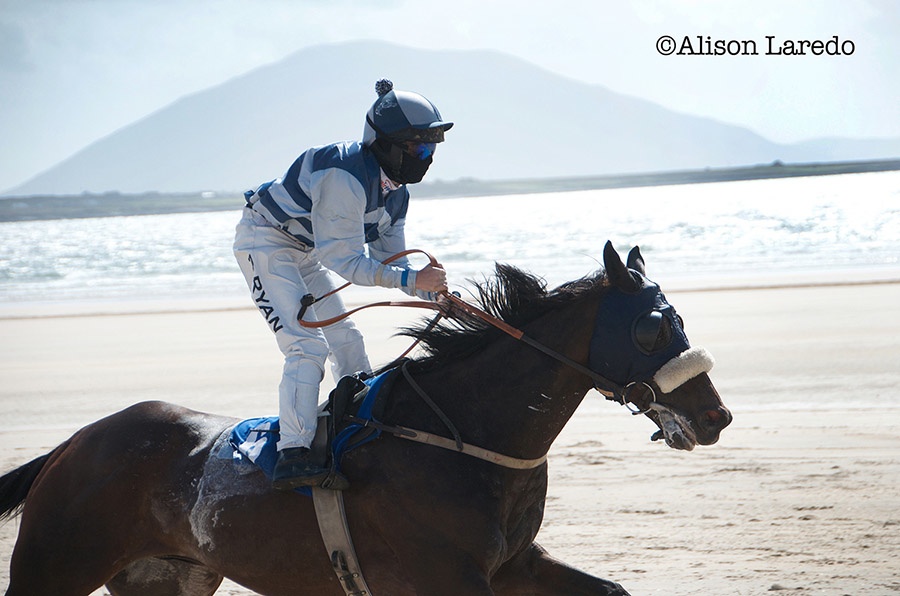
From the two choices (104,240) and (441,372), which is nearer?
(441,372)

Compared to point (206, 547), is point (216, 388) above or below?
below

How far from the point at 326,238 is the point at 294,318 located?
39 cm

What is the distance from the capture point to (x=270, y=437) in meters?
3.80

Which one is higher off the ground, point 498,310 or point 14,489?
point 498,310

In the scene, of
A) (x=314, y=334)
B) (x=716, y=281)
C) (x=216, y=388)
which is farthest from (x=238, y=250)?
(x=716, y=281)

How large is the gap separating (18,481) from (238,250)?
1404 mm

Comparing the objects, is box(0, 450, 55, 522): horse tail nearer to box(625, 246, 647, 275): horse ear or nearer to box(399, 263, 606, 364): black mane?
box(399, 263, 606, 364): black mane

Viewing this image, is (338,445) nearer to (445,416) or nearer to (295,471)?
(295,471)

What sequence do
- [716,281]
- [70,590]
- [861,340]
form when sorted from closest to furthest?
[70,590], [861,340], [716,281]

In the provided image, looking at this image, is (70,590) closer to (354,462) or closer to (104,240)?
(354,462)

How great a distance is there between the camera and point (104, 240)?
48.0 metres

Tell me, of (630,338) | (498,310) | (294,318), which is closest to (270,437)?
(294,318)

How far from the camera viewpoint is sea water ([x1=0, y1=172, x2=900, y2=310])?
76.1ft

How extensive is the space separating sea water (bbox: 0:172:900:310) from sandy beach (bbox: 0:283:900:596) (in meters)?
2.73
